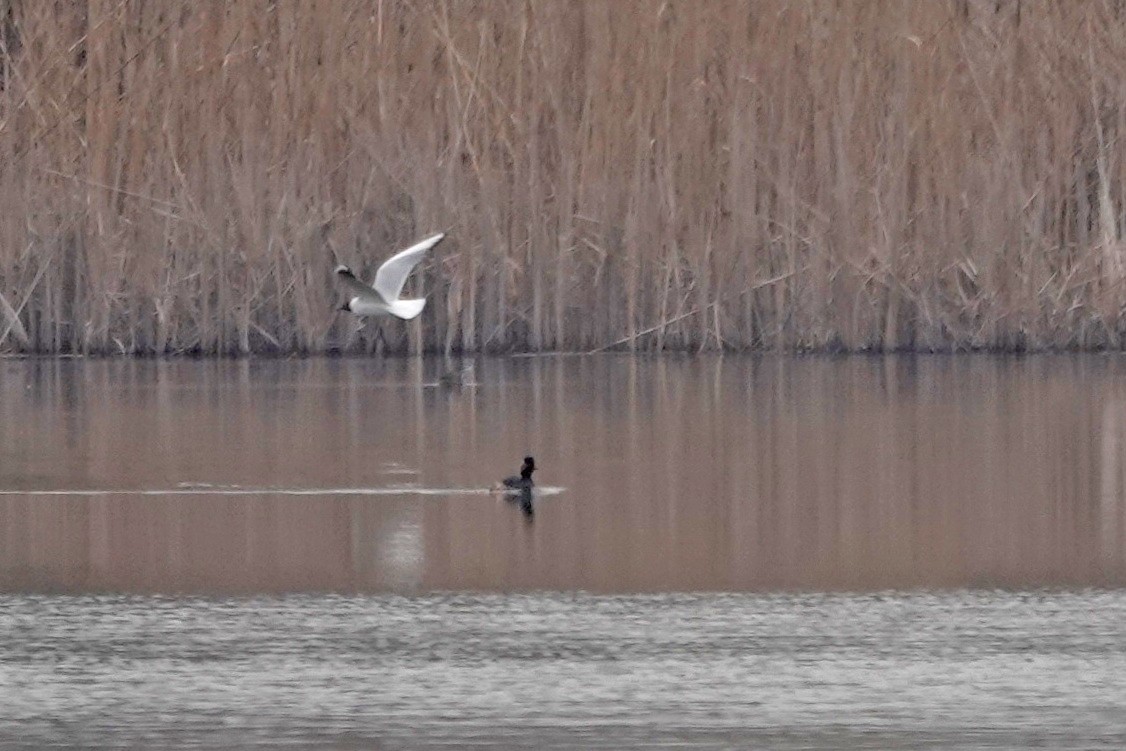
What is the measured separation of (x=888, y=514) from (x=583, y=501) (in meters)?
1.20

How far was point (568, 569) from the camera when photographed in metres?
8.25

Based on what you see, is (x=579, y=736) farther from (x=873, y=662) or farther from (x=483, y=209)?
(x=483, y=209)

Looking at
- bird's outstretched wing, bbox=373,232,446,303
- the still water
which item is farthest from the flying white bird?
the still water

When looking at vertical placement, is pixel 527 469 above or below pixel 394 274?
below

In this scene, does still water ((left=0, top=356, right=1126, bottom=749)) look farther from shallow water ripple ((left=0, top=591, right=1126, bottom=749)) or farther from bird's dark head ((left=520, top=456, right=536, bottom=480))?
bird's dark head ((left=520, top=456, right=536, bottom=480))

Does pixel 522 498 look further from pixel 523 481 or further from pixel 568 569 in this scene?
pixel 568 569

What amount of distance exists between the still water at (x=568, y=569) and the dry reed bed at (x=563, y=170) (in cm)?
209

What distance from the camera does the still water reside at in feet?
20.2

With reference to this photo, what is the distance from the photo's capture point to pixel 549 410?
13.5m

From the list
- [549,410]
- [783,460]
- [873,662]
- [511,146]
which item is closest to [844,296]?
[511,146]

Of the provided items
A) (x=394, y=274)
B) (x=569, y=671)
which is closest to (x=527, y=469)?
(x=569, y=671)

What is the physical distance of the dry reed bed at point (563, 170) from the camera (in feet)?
53.5

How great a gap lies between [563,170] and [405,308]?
238 centimetres

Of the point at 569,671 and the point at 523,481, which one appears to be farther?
the point at 523,481
